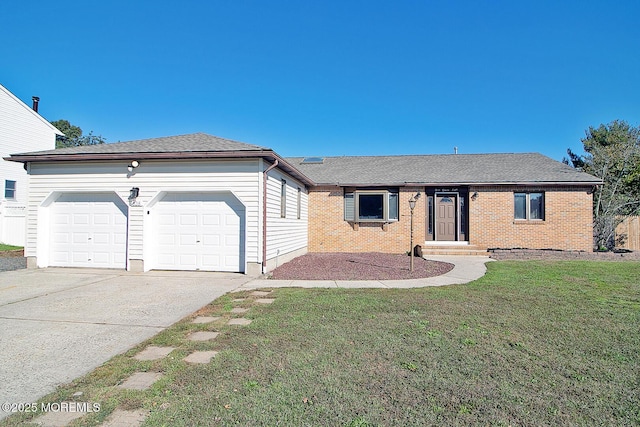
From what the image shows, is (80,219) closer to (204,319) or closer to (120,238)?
(120,238)

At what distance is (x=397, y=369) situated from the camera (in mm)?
3258

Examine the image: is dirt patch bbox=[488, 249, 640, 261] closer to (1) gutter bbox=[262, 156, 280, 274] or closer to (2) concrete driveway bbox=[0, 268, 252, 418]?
(1) gutter bbox=[262, 156, 280, 274]

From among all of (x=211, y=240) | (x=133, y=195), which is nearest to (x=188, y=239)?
(x=211, y=240)

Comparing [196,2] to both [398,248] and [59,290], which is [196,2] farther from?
[398,248]

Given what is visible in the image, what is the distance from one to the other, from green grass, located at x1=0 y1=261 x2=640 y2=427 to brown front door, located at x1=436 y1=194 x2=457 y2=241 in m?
8.39

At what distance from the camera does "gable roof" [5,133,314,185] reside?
27.8 ft

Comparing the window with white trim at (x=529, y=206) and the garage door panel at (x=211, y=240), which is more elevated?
the window with white trim at (x=529, y=206)

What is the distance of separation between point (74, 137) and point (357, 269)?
53.3m


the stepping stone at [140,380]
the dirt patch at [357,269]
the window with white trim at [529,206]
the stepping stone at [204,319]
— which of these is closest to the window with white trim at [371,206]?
the dirt patch at [357,269]

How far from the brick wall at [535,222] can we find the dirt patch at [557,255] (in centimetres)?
78

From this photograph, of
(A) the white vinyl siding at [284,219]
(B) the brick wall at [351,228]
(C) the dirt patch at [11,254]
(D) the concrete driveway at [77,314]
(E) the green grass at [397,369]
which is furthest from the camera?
(B) the brick wall at [351,228]

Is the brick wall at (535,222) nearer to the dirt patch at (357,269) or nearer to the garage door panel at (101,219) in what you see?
the dirt patch at (357,269)

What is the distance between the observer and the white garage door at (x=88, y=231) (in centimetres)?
941

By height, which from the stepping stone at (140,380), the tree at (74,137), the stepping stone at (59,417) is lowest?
the stepping stone at (59,417)
